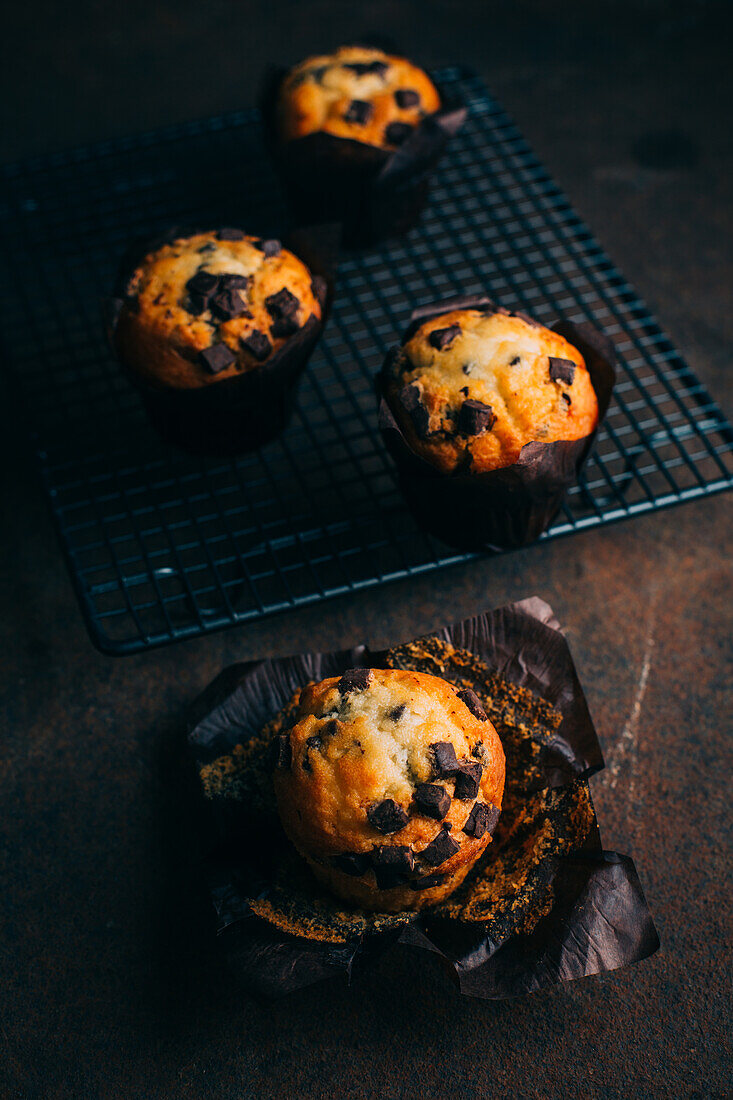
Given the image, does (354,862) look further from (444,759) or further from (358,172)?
(358,172)

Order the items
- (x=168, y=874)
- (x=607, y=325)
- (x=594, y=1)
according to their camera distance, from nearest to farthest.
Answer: (x=168, y=874)
(x=607, y=325)
(x=594, y=1)

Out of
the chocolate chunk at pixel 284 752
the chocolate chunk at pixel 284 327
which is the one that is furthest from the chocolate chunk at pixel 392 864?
the chocolate chunk at pixel 284 327

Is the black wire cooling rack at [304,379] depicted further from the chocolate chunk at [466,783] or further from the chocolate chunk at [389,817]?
the chocolate chunk at [389,817]

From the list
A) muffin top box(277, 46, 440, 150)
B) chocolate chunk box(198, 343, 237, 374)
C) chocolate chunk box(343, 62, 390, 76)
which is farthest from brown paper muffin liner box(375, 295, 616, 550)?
chocolate chunk box(343, 62, 390, 76)

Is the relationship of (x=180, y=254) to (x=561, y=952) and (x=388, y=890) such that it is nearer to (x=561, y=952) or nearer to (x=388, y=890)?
(x=388, y=890)

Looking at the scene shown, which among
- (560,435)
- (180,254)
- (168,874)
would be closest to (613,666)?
(560,435)
